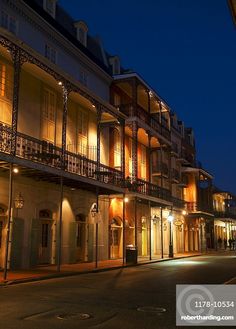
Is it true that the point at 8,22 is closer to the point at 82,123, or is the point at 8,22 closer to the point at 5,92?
the point at 5,92

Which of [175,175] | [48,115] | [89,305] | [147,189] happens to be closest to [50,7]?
[48,115]

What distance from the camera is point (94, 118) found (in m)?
25.2

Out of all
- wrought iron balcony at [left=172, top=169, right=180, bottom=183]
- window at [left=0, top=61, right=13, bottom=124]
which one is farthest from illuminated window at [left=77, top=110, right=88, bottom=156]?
wrought iron balcony at [left=172, top=169, right=180, bottom=183]

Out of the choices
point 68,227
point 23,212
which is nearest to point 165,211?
point 68,227

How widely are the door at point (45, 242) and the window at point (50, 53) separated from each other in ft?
25.5

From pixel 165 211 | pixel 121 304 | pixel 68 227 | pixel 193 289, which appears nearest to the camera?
pixel 121 304

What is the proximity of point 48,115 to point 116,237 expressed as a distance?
1002 centimetres

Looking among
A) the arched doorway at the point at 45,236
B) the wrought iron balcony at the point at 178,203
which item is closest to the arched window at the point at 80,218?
the arched doorway at the point at 45,236

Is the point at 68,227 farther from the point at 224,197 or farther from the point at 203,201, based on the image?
the point at 224,197

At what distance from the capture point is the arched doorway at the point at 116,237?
2642 centimetres

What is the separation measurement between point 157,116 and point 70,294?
87.0 ft

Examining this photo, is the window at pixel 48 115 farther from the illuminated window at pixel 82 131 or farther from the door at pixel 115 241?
the door at pixel 115 241

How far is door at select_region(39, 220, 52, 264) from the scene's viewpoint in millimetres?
19688

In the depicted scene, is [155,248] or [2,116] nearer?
[2,116]
